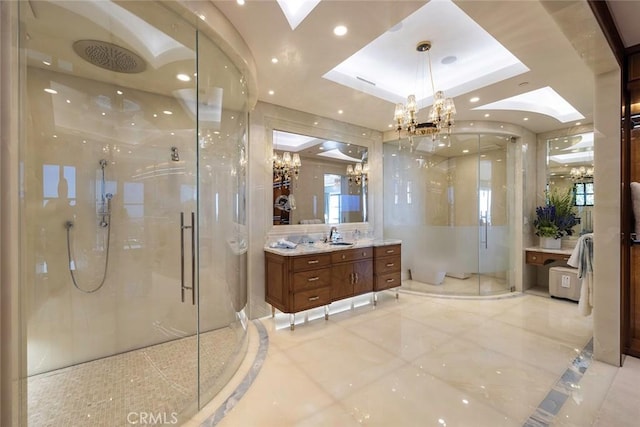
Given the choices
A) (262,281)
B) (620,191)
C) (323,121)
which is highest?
(323,121)

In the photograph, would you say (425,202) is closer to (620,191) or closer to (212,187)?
(620,191)

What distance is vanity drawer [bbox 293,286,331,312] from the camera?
10.1 ft

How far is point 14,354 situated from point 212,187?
6.39 ft

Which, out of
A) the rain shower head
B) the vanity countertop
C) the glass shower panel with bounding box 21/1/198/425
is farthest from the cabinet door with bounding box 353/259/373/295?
the rain shower head

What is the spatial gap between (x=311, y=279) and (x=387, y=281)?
1373 millimetres

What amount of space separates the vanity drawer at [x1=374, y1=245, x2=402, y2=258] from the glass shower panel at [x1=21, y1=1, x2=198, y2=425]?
7.96 feet

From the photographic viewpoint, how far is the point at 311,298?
126 inches

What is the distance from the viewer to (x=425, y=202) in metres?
4.99

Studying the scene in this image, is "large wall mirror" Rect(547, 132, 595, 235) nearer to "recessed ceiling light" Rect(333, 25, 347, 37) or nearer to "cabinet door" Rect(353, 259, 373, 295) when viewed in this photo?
"cabinet door" Rect(353, 259, 373, 295)

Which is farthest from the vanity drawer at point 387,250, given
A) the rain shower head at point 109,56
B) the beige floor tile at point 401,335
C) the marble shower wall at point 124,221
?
the rain shower head at point 109,56

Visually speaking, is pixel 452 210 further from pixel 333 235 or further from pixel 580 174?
pixel 333 235

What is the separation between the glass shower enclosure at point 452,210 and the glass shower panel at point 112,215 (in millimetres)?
3377

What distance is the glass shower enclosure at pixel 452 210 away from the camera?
15.1 ft

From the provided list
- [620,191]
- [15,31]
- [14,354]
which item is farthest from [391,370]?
[15,31]
